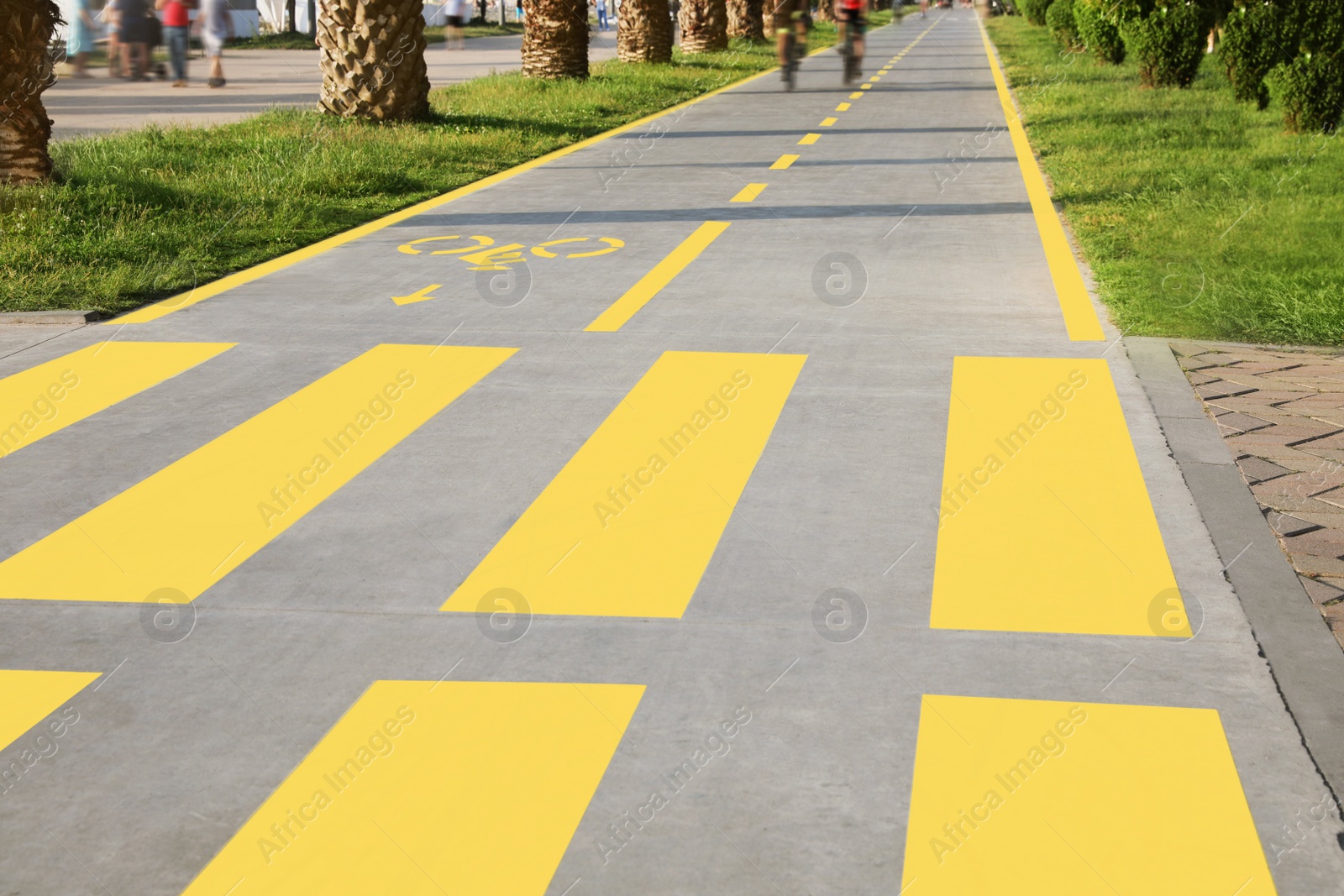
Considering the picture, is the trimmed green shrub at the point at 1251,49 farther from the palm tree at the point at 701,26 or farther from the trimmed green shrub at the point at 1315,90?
the palm tree at the point at 701,26

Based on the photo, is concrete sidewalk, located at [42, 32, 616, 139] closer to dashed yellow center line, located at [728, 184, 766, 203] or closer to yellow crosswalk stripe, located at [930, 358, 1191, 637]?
dashed yellow center line, located at [728, 184, 766, 203]

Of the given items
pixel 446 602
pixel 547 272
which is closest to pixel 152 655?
pixel 446 602

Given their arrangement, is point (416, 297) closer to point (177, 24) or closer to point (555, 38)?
point (177, 24)

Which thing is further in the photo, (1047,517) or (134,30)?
(134,30)

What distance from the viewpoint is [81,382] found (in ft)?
23.0

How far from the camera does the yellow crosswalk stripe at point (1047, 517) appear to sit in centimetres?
426

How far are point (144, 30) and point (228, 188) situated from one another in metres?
4.56

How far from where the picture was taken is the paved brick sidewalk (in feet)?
15.1

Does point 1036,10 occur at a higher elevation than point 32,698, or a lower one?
higher

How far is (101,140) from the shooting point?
15094mm

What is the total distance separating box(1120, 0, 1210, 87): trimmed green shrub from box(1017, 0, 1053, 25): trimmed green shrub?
2644 centimetres

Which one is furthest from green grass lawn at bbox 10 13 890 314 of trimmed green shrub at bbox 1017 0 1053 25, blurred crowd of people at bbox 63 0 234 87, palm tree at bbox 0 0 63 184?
trimmed green shrub at bbox 1017 0 1053 25

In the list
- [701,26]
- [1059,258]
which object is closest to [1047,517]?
[1059,258]

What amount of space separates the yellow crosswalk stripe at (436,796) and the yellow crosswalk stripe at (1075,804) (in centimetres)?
80
